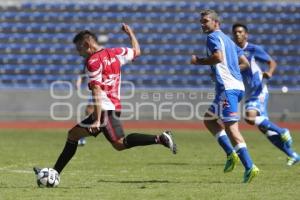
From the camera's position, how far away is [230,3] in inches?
1072

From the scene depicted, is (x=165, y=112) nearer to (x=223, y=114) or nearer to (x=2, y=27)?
(x=2, y=27)

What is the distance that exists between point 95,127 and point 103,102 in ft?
1.50

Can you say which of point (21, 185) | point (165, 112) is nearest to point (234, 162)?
point (21, 185)

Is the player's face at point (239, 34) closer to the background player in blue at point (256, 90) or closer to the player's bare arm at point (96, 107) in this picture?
the background player in blue at point (256, 90)

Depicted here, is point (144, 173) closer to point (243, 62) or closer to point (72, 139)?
point (72, 139)

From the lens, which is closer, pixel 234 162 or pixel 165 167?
pixel 234 162

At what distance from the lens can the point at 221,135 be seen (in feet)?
36.0

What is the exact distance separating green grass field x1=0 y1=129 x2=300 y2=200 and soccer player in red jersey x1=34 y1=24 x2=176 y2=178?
1.76ft

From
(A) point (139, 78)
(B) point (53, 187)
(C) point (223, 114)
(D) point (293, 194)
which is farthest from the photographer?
(A) point (139, 78)

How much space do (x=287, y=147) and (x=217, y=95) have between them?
98.8 inches

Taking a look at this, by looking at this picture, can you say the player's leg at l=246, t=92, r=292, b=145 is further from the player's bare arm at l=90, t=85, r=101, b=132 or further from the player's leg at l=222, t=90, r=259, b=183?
the player's bare arm at l=90, t=85, r=101, b=132

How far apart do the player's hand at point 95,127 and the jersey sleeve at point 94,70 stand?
49cm

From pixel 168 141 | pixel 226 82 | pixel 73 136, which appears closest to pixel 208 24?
pixel 226 82

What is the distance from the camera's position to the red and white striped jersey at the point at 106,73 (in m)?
9.57
